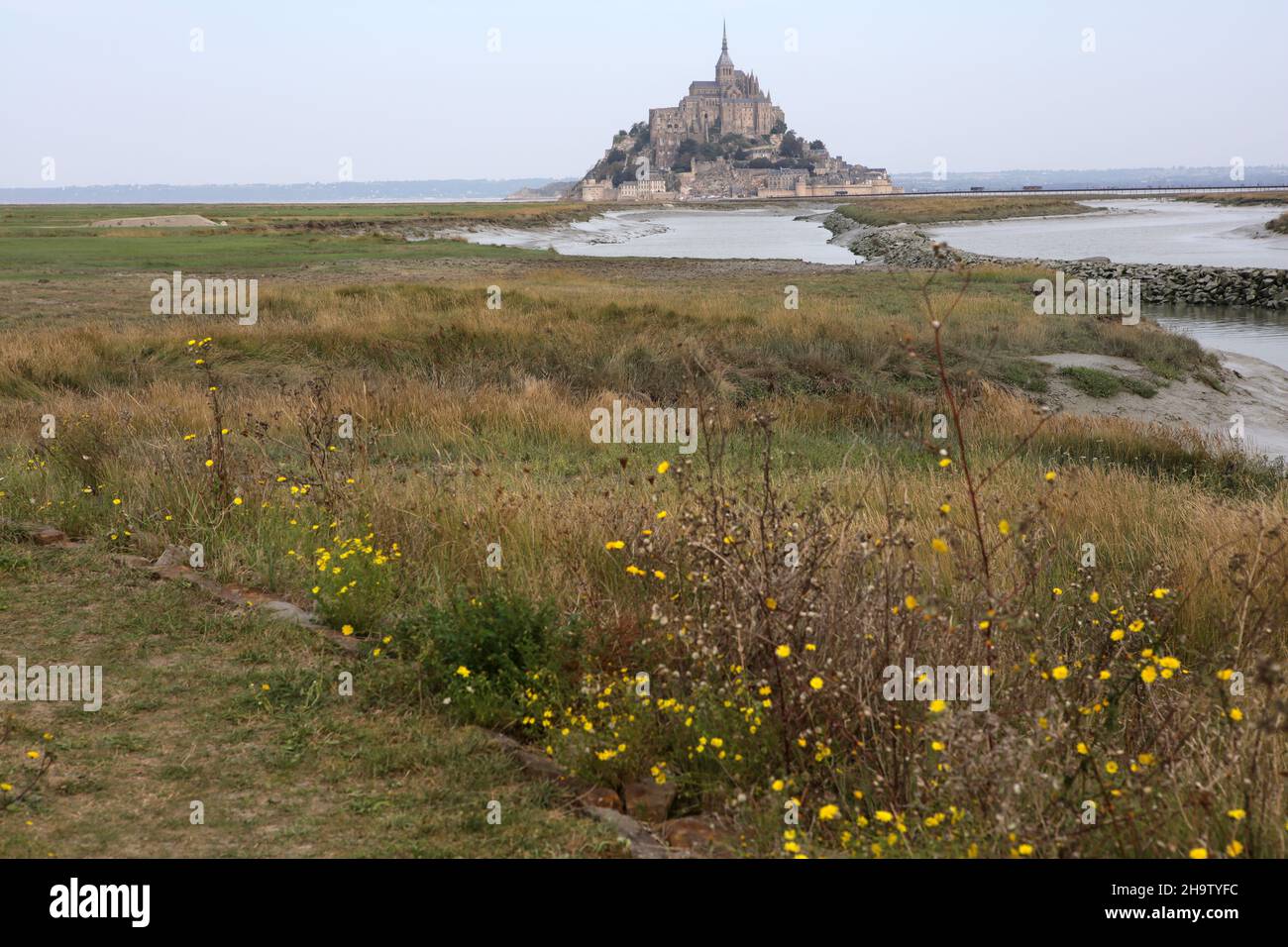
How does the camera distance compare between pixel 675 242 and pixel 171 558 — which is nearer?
pixel 171 558

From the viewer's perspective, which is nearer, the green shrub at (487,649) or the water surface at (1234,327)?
the green shrub at (487,649)

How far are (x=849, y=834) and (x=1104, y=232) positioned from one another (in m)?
93.3

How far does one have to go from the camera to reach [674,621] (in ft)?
19.3

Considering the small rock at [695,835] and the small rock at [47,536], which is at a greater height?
the small rock at [47,536]

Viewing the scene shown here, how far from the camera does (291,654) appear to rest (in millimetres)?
6289

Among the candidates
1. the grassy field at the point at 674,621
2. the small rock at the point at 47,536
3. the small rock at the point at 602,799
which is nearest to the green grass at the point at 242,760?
the grassy field at the point at 674,621

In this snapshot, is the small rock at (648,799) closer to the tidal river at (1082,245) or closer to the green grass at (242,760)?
the green grass at (242,760)

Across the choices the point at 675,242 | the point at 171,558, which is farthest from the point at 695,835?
the point at 675,242

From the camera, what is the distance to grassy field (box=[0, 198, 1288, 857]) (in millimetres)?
4348

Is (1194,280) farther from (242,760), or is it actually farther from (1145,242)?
(242,760)

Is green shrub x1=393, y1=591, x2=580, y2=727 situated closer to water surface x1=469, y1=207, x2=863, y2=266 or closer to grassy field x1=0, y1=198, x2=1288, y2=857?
grassy field x1=0, y1=198, x2=1288, y2=857

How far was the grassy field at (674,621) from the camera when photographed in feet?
14.3

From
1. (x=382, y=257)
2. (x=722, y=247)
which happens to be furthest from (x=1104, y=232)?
(x=382, y=257)
